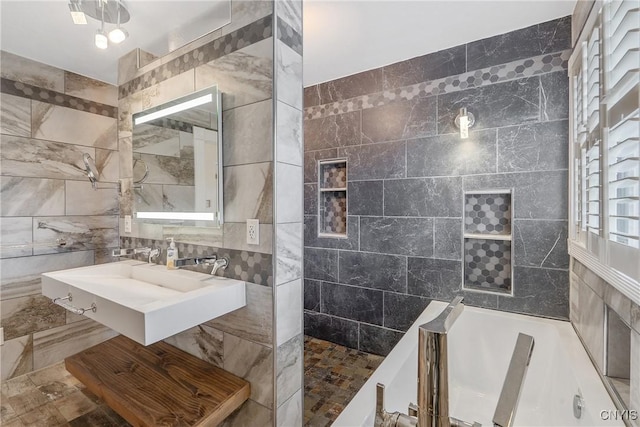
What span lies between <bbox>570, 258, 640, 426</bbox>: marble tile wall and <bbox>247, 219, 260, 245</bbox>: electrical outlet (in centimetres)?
152

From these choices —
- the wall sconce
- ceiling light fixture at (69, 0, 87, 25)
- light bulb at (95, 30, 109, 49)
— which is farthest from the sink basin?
the wall sconce

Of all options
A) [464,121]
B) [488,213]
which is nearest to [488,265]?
[488,213]

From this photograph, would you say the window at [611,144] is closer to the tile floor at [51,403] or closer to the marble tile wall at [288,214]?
the marble tile wall at [288,214]

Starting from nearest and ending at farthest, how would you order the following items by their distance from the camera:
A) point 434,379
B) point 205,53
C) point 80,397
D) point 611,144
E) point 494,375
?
point 434,379
point 611,144
point 205,53
point 80,397
point 494,375

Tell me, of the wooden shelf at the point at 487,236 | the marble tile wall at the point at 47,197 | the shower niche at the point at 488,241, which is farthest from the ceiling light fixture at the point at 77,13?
the wooden shelf at the point at 487,236

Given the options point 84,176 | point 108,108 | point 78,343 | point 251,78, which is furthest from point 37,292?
point 251,78

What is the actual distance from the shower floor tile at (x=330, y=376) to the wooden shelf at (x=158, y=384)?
2.32 ft

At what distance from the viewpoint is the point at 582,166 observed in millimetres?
1584

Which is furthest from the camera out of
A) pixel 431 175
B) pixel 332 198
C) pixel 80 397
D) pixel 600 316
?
pixel 332 198

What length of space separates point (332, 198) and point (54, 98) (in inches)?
92.7

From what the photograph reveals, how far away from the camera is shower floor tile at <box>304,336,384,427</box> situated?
1.94m

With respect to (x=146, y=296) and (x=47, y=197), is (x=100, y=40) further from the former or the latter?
(x=146, y=296)

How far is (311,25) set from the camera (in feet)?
6.61

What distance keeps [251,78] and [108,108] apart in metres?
1.51
